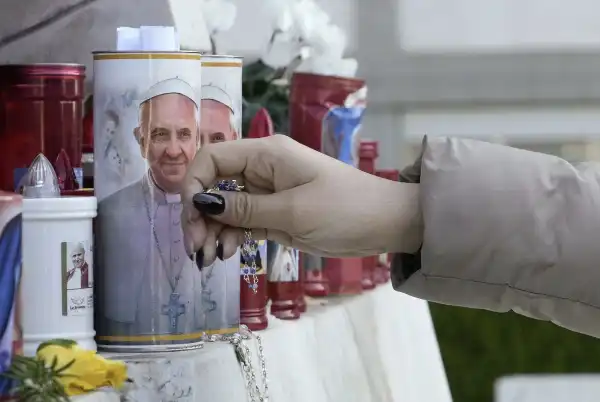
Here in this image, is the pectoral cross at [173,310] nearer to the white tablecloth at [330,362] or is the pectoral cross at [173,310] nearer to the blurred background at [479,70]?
the white tablecloth at [330,362]

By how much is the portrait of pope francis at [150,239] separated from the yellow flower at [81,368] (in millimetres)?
81

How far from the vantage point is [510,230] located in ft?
3.79

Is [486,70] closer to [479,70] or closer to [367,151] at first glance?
[479,70]

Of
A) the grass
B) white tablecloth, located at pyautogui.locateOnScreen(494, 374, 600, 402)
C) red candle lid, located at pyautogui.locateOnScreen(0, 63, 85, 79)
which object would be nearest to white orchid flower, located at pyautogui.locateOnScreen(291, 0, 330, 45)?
red candle lid, located at pyautogui.locateOnScreen(0, 63, 85, 79)

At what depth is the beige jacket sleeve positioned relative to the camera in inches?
45.3

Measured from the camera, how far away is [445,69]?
4.23m

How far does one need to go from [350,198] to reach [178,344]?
0.19 metres

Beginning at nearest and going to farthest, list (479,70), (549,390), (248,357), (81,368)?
1. (81,368)
2. (248,357)
3. (549,390)
4. (479,70)

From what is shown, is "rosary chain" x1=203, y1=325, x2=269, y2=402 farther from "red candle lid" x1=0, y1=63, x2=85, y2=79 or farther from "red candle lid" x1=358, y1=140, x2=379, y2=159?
"red candle lid" x1=358, y1=140, x2=379, y2=159

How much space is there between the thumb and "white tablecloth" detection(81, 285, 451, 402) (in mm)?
124

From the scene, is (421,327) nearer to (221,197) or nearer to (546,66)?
(221,197)

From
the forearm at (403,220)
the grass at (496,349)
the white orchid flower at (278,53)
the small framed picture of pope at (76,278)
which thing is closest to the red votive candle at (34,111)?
the small framed picture of pope at (76,278)

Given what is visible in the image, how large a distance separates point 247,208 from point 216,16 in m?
0.47

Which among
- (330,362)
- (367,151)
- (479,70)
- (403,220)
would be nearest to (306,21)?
(367,151)
